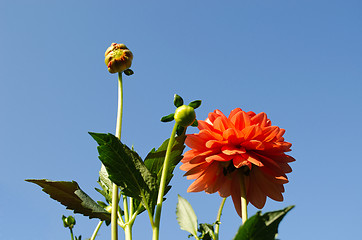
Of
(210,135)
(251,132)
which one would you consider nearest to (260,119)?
(251,132)

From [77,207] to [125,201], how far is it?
16 centimetres

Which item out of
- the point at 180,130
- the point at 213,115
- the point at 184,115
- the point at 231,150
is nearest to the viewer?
the point at 184,115

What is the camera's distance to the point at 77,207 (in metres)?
1.11

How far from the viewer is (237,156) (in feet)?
3.55

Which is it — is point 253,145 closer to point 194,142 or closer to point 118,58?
point 194,142

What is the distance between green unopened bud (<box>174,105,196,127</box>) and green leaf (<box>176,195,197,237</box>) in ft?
1.28

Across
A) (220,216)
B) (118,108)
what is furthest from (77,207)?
(220,216)

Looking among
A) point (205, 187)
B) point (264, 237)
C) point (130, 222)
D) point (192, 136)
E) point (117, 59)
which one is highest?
point (117, 59)

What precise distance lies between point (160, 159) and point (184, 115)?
209mm

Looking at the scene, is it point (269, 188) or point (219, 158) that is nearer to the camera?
point (219, 158)

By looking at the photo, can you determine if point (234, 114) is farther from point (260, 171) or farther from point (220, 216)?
point (220, 216)

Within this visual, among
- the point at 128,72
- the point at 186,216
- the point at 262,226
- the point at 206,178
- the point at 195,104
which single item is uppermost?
the point at 128,72

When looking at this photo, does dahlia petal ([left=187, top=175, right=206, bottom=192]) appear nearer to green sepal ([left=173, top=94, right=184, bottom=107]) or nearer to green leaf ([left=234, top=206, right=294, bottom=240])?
green sepal ([left=173, top=94, right=184, bottom=107])

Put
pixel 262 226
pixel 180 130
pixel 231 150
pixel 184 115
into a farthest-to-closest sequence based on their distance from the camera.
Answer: pixel 231 150
pixel 180 130
pixel 184 115
pixel 262 226
